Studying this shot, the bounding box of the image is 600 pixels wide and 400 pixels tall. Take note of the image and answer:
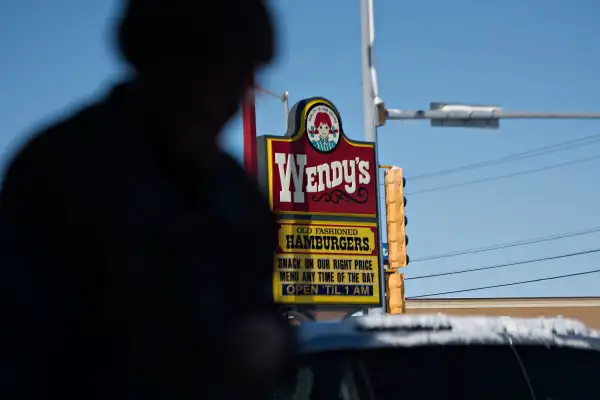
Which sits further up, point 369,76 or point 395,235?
point 369,76

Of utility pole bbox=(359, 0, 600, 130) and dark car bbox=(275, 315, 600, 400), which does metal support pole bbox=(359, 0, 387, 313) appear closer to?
utility pole bbox=(359, 0, 600, 130)

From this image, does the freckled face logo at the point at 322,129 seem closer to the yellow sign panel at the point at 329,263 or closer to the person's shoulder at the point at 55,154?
the yellow sign panel at the point at 329,263

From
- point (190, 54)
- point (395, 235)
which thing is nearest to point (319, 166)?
point (395, 235)

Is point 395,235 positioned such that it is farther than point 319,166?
No

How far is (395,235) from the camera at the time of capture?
17.4 metres

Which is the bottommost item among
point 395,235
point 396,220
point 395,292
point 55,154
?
point 395,292

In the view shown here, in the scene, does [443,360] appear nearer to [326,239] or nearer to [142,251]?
[142,251]

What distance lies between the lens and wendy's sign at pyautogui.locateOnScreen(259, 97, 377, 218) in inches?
718

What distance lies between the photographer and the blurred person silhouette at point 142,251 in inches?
54.7

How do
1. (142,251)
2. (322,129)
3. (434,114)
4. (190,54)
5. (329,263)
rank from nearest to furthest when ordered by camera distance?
(142,251), (190,54), (434,114), (329,263), (322,129)

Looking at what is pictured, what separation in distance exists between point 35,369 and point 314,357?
6.36ft

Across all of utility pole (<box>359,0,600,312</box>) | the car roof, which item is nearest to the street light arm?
utility pole (<box>359,0,600,312</box>)

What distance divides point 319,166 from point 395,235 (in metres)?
2.13

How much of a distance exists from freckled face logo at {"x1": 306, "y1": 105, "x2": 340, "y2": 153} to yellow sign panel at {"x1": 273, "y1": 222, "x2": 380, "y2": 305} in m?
1.42
